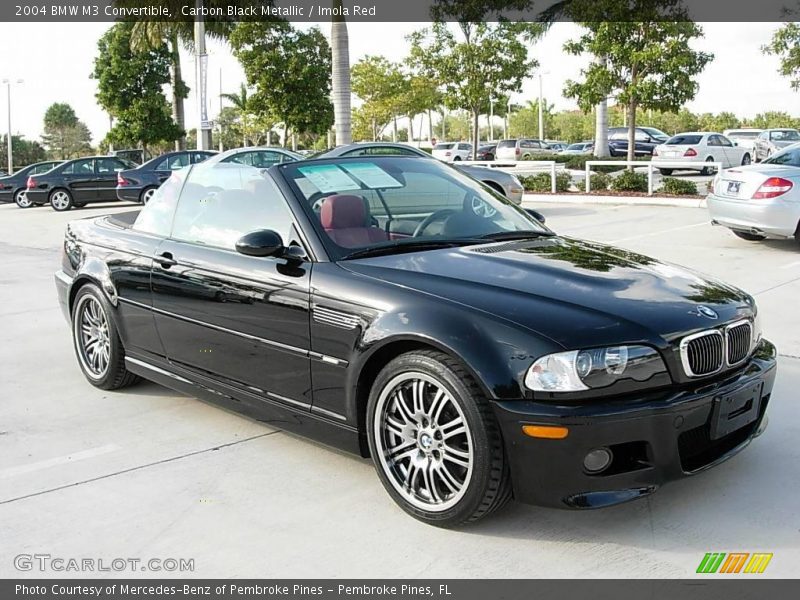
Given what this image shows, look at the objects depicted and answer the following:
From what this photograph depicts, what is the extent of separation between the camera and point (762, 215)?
10.1 meters

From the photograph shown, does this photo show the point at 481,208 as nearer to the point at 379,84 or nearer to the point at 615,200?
the point at 615,200

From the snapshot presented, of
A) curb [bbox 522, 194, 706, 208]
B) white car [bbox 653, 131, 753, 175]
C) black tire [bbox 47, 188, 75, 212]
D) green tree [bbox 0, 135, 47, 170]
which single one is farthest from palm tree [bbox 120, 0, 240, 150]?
green tree [bbox 0, 135, 47, 170]

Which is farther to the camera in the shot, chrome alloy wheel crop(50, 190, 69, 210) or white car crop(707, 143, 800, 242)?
chrome alloy wheel crop(50, 190, 69, 210)

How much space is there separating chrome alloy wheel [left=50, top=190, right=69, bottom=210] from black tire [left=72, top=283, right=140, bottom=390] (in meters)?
19.8

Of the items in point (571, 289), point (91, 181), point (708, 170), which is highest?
point (91, 181)

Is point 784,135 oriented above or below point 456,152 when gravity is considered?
above

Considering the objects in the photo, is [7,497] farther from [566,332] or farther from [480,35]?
[480,35]

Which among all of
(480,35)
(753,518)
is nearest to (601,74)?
(480,35)

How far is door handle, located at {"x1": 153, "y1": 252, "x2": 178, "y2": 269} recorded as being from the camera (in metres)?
4.72

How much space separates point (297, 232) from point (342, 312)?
1.95ft

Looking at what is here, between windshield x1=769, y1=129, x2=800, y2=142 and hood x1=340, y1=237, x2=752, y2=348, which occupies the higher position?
windshield x1=769, y1=129, x2=800, y2=142

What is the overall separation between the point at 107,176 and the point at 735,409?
76.0 feet

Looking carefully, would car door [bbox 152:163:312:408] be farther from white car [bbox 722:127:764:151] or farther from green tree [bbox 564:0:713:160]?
white car [bbox 722:127:764:151]

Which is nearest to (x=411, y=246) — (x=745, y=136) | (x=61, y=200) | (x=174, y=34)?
(x=61, y=200)
